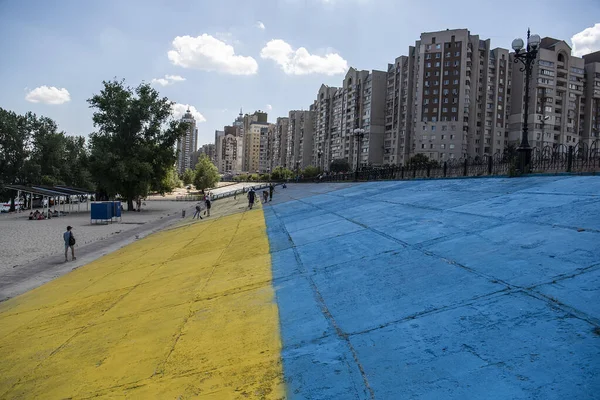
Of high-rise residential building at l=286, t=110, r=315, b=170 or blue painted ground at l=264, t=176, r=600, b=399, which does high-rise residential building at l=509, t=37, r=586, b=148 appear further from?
blue painted ground at l=264, t=176, r=600, b=399

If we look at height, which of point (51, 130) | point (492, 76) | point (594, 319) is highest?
point (492, 76)

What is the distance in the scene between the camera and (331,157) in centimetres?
11794

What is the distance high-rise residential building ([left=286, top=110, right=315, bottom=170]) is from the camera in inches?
5522

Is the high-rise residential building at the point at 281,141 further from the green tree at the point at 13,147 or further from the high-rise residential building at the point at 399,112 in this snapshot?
the green tree at the point at 13,147

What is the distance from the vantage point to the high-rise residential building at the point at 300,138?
140250 millimetres

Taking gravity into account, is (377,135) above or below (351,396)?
above

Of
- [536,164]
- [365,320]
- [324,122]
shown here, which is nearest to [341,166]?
[324,122]

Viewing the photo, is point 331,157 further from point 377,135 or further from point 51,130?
point 51,130

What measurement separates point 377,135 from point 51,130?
71598 millimetres

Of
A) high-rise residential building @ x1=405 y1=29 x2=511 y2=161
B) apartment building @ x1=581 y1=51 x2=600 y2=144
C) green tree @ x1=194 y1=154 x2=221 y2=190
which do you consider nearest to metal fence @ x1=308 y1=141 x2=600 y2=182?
high-rise residential building @ x1=405 y1=29 x2=511 y2=161

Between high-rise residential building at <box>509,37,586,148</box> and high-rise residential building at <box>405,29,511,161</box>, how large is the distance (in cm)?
325

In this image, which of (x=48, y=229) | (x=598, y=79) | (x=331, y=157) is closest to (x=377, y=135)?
(x=331, y=157)

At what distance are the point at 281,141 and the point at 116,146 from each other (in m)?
122

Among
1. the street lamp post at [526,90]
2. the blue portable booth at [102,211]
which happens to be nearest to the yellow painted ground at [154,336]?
the street lamp post at [526,90]
